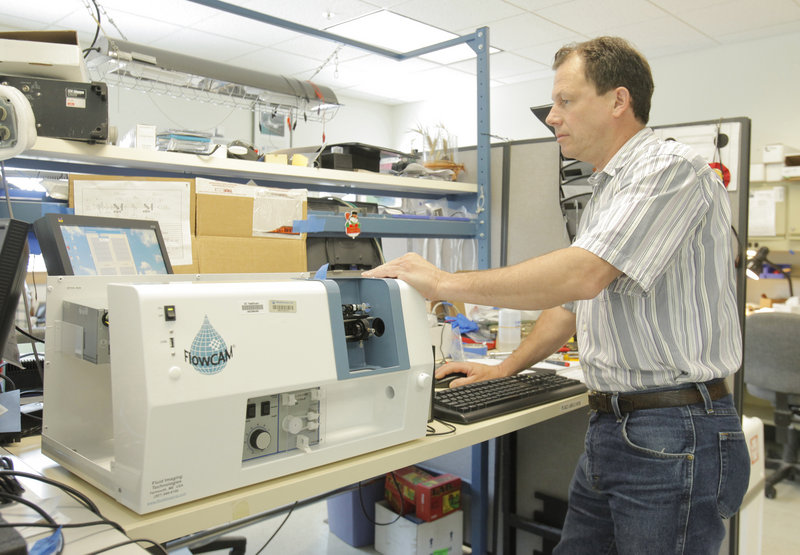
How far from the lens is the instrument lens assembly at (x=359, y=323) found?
1114 millimetres

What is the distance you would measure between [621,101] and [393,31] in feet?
13.3

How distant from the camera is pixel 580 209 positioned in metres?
2.13

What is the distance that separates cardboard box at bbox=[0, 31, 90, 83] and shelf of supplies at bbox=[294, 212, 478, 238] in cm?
70

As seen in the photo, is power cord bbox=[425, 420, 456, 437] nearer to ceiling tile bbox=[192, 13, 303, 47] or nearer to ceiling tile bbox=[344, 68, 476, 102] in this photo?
ceiling tile bbox=[192, 13, 303, 47]

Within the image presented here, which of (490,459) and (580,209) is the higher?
(580,209)

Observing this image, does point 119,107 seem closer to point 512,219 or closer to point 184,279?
point 512,219

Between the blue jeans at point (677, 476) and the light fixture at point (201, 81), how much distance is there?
167cm

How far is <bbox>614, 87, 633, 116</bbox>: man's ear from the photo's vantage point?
1294 millimetres

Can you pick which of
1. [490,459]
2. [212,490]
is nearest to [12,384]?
[212,490]

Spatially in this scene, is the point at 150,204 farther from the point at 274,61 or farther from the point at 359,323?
the point at 274,61

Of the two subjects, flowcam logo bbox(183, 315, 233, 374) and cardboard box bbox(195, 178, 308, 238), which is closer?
flowcam logo bbox(183, 315, 233, 374)

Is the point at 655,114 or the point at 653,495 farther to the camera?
the point at 655,114

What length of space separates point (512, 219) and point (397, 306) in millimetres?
1369

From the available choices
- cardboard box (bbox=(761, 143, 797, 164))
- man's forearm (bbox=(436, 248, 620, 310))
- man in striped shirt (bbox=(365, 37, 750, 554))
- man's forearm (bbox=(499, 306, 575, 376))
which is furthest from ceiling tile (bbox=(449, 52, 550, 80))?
man's forearm (bbox=(436, 248, 620, 310))
